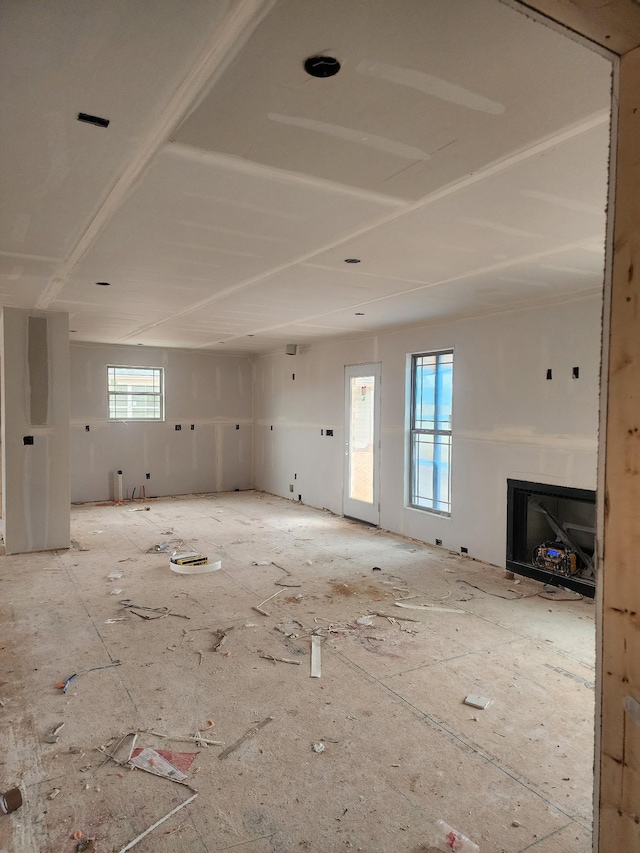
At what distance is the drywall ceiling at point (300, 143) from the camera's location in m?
1.45

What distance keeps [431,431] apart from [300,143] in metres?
4.70

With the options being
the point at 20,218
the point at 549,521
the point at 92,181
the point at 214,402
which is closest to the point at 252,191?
the point at 92,181

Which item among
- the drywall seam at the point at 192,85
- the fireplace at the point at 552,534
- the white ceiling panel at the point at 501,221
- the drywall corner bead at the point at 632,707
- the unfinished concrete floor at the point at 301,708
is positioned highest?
the drywall seam at the point at 192,85

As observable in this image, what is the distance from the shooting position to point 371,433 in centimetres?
738

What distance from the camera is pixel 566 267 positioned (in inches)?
152

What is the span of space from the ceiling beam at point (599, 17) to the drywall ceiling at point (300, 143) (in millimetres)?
267

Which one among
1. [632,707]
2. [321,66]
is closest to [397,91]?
[321,66]

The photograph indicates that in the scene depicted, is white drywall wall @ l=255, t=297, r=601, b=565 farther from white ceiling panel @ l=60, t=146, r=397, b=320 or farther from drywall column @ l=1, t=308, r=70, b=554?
drywall column @ l=1, t=308, r=70, b=554

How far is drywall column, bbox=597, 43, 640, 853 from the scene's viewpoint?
1188mm

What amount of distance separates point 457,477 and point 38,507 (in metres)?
4.56

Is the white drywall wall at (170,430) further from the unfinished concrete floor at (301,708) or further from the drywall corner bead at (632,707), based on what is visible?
the drywall corner bead at (632,707)

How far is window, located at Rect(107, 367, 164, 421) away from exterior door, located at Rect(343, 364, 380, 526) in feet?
12.3

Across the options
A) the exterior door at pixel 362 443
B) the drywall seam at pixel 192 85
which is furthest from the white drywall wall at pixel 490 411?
the drywall seam at pixel 192 85

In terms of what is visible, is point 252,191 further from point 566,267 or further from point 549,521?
point 549,521
